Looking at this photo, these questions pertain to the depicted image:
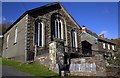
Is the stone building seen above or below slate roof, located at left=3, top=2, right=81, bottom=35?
below

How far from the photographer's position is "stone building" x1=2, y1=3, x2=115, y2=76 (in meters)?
20.7

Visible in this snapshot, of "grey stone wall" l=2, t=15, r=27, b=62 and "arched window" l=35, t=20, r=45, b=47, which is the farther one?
"arched window" l=35, t=20, r=45, b=47

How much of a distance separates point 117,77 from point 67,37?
1525 centimetres

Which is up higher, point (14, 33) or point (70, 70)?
point (14, 33)

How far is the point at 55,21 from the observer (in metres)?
31.1

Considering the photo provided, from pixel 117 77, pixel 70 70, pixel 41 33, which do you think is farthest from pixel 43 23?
pixel 117 77

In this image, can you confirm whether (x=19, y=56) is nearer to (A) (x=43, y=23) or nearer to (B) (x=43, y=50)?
(B) (x=43, y=50)

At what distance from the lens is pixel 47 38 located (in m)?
28.9

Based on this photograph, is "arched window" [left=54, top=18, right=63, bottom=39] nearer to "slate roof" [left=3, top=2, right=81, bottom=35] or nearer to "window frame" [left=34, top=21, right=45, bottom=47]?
"slate roof" [left=3, top=2, right=81, bottom=35]

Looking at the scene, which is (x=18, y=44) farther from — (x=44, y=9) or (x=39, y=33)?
(x=44, y=9)

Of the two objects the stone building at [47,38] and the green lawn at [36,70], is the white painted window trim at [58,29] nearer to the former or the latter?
the stone building at [47,38]

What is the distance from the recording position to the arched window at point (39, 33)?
27855 millimetres

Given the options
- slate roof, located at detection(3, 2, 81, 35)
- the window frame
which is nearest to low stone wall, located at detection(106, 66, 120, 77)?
the window frame

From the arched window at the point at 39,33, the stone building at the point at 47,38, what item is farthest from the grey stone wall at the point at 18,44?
the arched window at the point at 39,33
